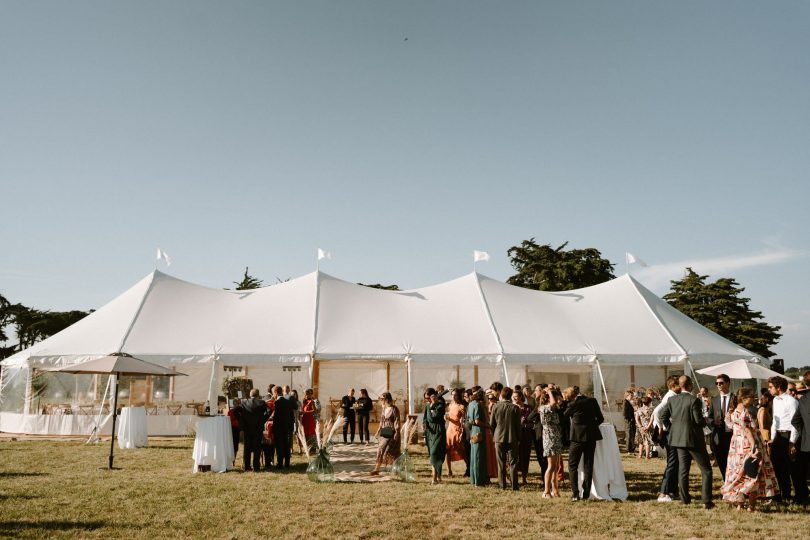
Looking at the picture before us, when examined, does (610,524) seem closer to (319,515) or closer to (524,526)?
(524,526)

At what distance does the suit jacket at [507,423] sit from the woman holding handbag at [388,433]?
1.82 metres

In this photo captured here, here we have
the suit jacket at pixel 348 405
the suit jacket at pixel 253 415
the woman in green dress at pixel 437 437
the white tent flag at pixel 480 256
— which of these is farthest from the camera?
the white tent flag at pixel 480 256

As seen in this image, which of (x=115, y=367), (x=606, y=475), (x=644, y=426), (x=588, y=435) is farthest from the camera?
(x=644, y=426)

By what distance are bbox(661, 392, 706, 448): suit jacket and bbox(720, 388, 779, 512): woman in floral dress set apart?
41cm

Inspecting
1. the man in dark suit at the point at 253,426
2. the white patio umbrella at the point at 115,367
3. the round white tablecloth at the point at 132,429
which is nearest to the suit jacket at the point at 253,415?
the man in dark suit at the point at 253,426

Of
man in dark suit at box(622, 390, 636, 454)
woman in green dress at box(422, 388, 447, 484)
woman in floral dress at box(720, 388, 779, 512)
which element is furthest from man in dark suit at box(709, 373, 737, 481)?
man in dark suit at box(622, 390, 636, 454)

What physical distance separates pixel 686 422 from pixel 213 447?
7.37m

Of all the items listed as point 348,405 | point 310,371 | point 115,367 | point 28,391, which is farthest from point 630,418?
point 28,391

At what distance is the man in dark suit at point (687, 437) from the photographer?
7.09 metres

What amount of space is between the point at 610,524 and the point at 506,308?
1122 cm

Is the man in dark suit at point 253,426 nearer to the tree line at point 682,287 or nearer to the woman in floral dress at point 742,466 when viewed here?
the woman in floral dress at point 742,466

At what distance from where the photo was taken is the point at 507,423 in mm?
8555

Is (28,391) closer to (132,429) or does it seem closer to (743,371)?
(132,429)

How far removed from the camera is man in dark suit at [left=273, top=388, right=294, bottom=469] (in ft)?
36.2
